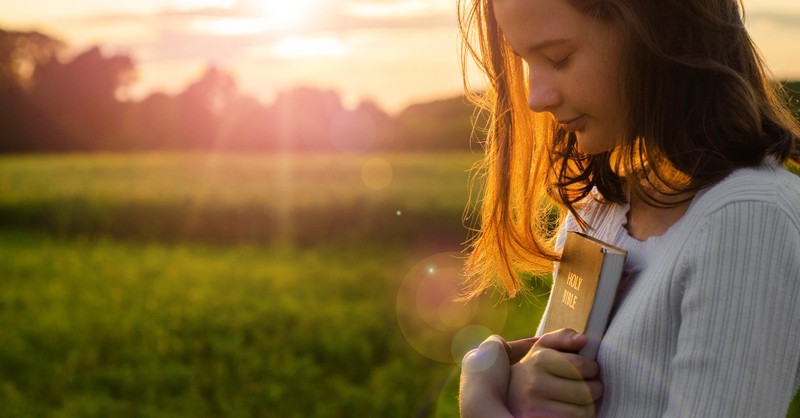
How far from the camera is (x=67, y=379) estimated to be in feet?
14.5

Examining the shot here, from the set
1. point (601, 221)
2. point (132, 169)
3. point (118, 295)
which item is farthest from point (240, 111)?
point (601, 221)

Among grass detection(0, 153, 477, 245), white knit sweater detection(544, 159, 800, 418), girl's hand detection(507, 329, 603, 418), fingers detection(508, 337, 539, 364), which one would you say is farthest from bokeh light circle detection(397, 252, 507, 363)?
white knit sweater detection(544, 159, 800, 418)

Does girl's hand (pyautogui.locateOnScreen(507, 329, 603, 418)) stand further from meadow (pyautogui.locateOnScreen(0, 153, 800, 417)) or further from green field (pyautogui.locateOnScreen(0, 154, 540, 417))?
green field (pyautogui.locateOnScreen(0, 154, 540, 417))

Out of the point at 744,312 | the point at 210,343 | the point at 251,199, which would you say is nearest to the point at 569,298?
the point at 744,312

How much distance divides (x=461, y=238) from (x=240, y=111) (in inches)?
245

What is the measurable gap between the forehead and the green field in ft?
4.17

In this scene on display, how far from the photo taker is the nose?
1.08m

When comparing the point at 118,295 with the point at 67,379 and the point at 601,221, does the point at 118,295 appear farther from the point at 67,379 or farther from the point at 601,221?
the point at 601,221

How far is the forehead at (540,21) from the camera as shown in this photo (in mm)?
1022

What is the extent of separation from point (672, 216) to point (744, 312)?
21cm

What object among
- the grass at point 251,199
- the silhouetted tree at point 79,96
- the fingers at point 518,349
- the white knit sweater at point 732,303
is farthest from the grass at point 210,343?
the silhouetted tree at point 79,96

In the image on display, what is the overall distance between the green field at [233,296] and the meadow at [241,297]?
0.05ft

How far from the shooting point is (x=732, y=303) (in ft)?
2.82

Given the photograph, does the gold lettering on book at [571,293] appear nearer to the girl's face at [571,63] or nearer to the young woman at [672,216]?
the young woman at [672,216]
